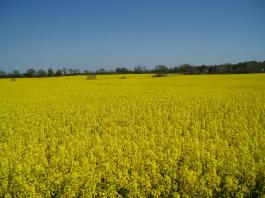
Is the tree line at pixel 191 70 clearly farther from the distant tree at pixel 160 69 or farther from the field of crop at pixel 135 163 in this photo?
the field of crop at pixel 135 163

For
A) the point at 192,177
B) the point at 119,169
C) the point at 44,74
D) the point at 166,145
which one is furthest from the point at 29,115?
the point at 44,74

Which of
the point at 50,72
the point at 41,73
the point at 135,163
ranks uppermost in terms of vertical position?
the point at 50,72

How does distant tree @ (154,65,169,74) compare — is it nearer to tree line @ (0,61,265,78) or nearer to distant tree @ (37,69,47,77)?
tree line @ (0,61,265,78)

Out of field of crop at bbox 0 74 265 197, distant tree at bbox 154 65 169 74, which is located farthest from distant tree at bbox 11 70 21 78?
field of crop at bbox 0 74 265 197

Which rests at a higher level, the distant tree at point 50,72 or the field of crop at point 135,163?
the distant tree at point 50,72

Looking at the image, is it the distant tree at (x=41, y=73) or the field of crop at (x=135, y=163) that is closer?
the field of crop at (x=135, y=163)

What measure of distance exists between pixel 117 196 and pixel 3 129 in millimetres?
7592

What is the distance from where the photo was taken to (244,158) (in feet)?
24.8

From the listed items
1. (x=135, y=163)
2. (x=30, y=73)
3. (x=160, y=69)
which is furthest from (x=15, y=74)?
(x=135, y=163)

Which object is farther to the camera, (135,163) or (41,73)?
(41,73)

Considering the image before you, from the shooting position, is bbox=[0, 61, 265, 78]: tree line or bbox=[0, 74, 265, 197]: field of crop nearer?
bbox=[0, 74, 265, 197]: field of crop

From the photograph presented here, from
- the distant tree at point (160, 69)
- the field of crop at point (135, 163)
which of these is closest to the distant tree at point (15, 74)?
the distant tree at point (160, 69)

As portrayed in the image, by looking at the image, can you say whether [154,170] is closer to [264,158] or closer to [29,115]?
[264,158]

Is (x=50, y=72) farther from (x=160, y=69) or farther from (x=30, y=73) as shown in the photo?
(x=160, y=69)
